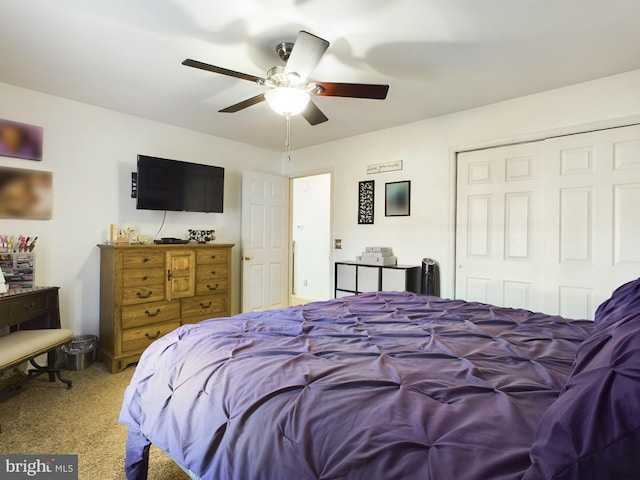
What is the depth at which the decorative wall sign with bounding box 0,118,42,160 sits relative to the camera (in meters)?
2.80

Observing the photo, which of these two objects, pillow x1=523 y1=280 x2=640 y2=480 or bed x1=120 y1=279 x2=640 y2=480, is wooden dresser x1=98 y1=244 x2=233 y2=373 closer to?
bed x1=120 y1=279 x2=640 y2=480

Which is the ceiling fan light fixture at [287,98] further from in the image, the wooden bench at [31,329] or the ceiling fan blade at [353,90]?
the wooden bench at [31,329]

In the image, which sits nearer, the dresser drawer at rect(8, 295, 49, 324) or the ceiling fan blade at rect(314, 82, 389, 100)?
the ceiling fan blade at rect(314, 82, 389, 100)

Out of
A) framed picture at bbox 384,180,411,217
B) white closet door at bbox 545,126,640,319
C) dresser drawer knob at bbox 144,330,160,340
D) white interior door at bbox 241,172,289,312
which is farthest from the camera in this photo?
white interior door at bbox 241,172,289,312

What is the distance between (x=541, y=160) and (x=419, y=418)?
294 cm

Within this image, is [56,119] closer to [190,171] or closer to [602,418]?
[190,171]

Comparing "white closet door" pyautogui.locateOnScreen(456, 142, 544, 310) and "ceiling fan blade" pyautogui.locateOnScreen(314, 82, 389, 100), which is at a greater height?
"ceiling fan blade" pyautogui.locateOnScreen(314, 82, 389, 100)

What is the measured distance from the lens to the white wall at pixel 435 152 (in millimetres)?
2676

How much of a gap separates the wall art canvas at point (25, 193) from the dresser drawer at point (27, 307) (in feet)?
2.50

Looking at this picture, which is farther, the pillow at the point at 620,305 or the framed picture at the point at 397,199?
the framed picture at the point at 397,199

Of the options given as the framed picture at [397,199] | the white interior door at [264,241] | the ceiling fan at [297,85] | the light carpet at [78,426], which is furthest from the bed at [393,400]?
the white interior door at [264,241]

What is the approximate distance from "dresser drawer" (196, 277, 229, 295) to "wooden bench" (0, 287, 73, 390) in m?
1.19

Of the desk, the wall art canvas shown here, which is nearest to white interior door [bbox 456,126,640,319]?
the desk

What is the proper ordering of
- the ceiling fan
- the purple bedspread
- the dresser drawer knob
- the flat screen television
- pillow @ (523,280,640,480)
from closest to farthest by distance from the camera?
pillow @ (523,280,640,480) < the purple bedspread < the ceiling fan < the dresser drawer knob < the flat screen television
